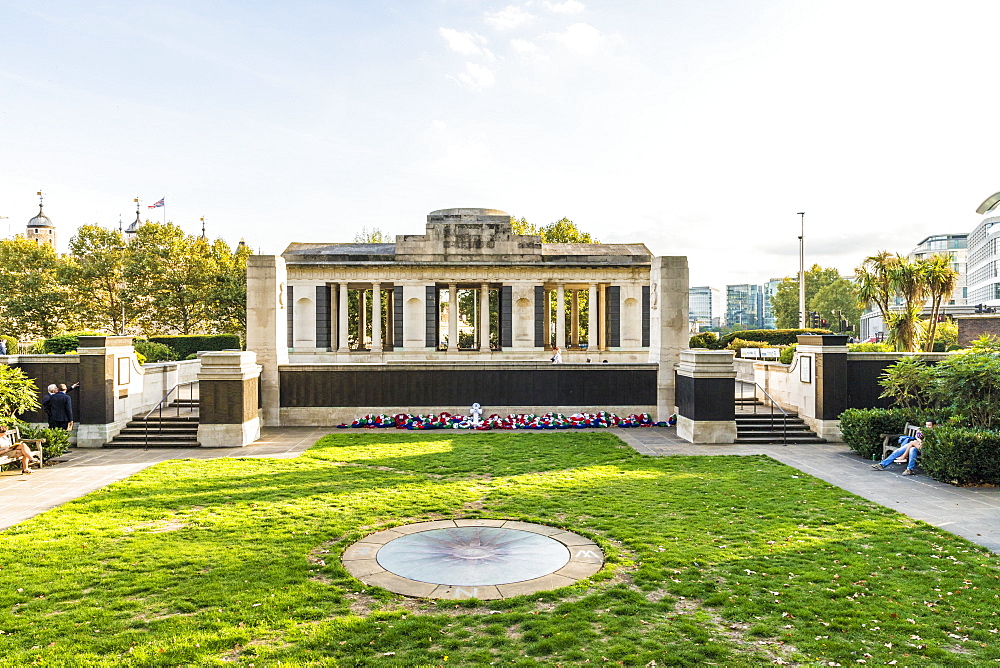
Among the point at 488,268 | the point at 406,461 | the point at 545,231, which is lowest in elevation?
the point at 406,461

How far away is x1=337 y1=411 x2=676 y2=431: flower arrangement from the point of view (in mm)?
21578

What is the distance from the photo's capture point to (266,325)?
21.7m

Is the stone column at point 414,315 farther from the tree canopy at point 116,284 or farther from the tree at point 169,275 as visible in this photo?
the tree at point 169,275

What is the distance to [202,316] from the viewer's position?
167ft

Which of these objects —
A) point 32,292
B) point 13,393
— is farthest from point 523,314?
point 32,292

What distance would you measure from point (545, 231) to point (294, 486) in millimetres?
53025

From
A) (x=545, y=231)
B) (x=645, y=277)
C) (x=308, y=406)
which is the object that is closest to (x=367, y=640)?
(x=308, y=406)

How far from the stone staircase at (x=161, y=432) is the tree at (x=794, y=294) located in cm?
7924

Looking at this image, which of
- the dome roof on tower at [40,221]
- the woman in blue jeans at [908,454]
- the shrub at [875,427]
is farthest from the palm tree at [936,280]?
the dome roof on tower at [40,221]

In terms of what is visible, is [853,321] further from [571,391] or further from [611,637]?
[611,637]

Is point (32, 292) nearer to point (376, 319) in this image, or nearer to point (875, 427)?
point (376, 319)

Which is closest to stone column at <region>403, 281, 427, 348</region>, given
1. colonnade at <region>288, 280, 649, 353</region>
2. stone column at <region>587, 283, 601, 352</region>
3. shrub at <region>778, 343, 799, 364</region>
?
colonnade at <region>288, 280, 649, 353</region>

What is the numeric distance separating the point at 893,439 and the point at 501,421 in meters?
Answer: 11.0

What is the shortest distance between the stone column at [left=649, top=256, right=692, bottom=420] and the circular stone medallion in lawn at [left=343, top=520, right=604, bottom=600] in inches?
520
